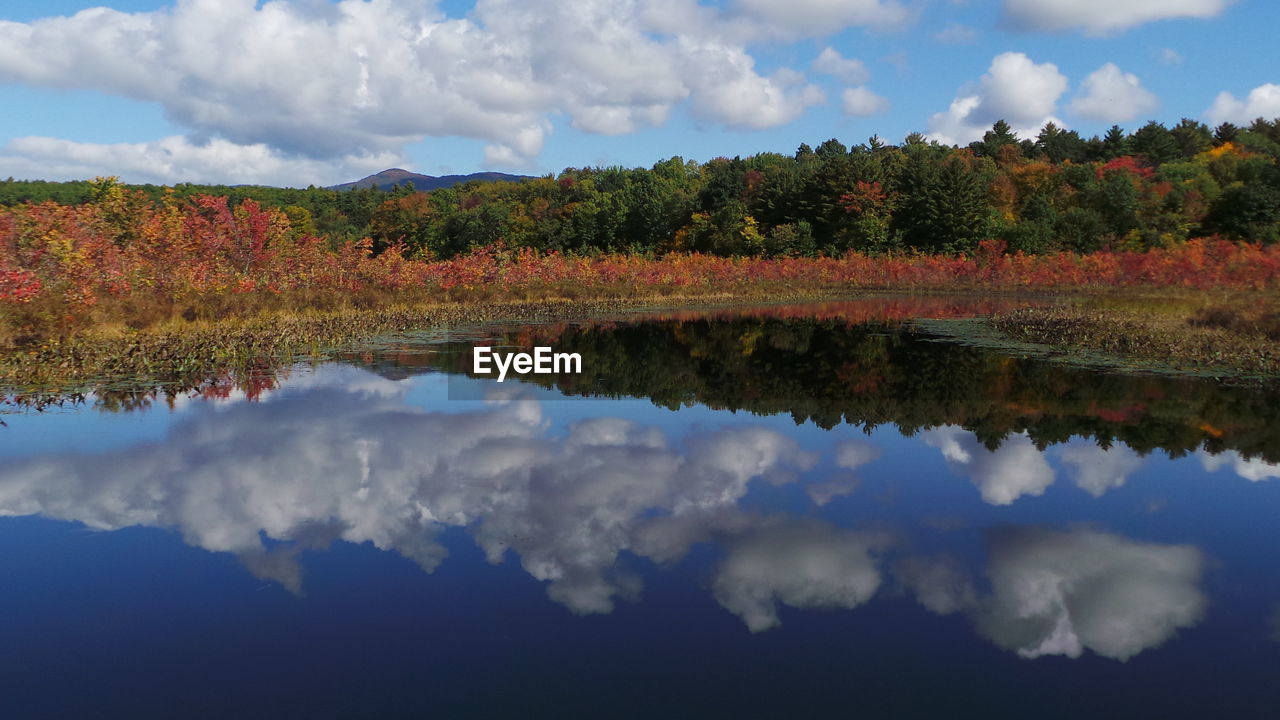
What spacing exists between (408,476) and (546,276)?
3028 cm

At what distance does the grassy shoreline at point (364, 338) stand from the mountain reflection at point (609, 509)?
4474 millimetres

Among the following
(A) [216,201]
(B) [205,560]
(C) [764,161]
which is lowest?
(B) [205,560]

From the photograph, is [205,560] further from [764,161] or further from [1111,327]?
[764,161]

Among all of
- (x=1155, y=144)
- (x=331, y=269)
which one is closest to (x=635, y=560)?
(x=331, y=269)

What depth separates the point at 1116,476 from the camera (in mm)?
8844

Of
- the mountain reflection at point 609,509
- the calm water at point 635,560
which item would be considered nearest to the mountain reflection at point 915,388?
the calm water at point 635,560

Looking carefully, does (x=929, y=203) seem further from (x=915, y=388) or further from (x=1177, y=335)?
(x=915, y=388)

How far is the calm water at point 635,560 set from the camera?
450 centimetres

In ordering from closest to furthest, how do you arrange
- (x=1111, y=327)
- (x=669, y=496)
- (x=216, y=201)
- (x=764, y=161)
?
(x=669, y=496)
(x=1111, y=327)
(x=216, y=201)
(x=764, y=161)

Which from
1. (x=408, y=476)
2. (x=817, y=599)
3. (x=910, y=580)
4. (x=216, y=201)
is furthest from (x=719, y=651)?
(x=216, y=201)

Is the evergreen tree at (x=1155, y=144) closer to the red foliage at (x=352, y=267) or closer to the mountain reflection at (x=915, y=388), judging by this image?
the red foliage at (x=352, y=267)

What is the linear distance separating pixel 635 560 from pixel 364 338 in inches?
671

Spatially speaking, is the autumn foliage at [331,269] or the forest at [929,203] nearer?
the autumn foliage at [331,269]

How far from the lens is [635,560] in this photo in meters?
6.34
